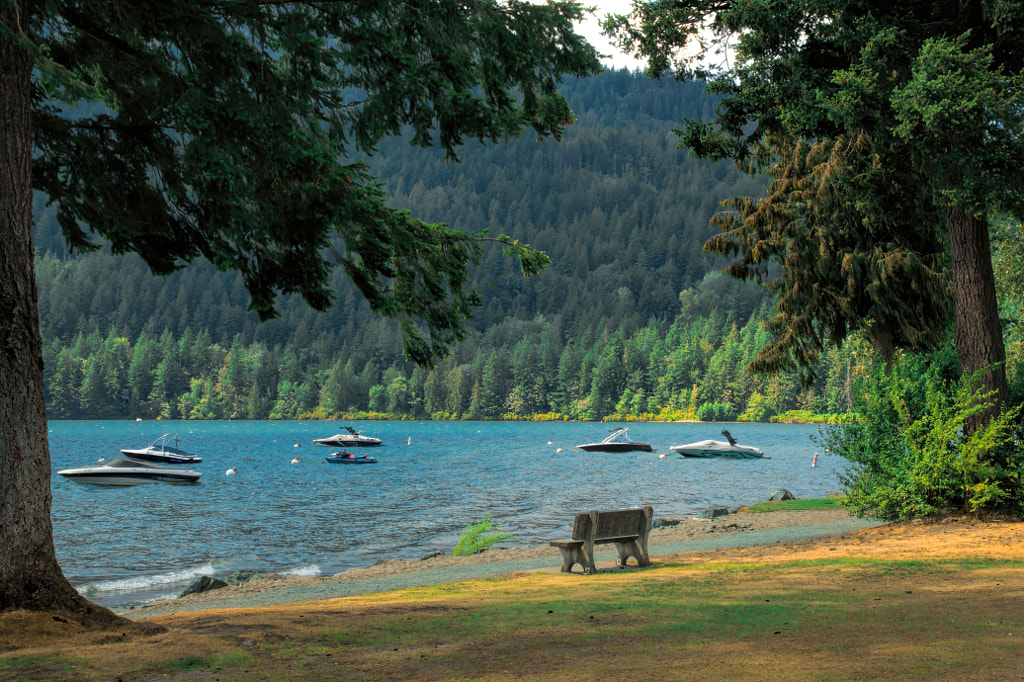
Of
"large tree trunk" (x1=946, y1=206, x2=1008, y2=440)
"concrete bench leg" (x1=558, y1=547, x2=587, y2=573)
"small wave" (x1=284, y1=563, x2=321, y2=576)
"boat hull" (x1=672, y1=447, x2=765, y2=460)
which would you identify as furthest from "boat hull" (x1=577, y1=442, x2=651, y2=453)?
"concrete bench leg" (x1=558, y1=547, x2=587, y2=573)

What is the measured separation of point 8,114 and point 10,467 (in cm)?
349

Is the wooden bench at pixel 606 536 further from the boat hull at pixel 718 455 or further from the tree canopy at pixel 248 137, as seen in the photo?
the boat hull at pixel 718 455

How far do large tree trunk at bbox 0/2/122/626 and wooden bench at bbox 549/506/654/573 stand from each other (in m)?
6.93

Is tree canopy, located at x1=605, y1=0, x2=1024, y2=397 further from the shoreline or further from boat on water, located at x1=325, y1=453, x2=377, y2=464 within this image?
boat on water, located at x1=325, y1=453, x2=377, y2=464

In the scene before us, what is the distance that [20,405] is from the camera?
7.09 m

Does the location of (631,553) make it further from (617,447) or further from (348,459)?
(617,447)

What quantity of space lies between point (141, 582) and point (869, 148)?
68.2 ft

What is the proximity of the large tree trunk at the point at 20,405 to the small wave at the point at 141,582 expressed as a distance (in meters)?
11.5

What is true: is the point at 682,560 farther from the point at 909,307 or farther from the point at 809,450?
the point at 809,450

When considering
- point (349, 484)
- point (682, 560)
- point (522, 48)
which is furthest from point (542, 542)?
point (349, 484)

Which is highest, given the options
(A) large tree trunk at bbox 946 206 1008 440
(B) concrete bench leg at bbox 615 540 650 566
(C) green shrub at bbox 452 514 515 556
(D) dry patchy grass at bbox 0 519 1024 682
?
(A) large tree trunk at bbox 946 206 1008 440

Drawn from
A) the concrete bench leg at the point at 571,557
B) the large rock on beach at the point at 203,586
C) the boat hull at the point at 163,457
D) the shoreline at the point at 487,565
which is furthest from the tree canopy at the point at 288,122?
the boat hull at the point at 163,457

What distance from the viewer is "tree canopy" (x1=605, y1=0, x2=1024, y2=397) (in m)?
12.4

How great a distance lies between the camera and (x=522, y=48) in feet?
29.6
